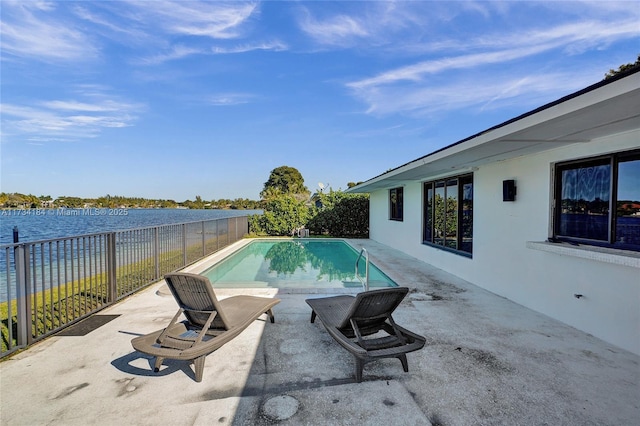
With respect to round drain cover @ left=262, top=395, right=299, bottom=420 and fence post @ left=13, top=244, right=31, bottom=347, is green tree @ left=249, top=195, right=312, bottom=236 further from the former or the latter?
round drain cover @ left=262, top=395, right=299, bottom=420

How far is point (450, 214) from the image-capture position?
7711 mm

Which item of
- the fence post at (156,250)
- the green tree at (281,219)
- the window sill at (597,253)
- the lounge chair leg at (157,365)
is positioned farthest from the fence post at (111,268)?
the green tree at (281,219)

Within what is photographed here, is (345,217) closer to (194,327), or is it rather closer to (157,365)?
(194,327)

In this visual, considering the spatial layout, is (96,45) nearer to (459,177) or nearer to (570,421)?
(459,177)

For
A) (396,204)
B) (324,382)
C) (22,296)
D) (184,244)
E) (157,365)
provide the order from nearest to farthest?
(324,382)
(157,365)
(22,296)
(184,244)
(396,204)

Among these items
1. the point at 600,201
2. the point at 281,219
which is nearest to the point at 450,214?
the point at 600,201

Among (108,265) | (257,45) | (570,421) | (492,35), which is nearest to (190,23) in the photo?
(257,45)

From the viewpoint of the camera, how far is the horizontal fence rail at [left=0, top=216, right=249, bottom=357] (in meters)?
3.30

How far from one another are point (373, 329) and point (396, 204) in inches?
347

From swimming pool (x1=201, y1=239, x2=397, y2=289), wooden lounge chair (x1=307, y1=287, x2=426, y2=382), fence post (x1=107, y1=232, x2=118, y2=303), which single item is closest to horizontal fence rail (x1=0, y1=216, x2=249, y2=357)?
fence post (x1=107, y1=232, x2=118, y2=303)

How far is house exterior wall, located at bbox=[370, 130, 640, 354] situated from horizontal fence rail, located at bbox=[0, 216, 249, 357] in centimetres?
636

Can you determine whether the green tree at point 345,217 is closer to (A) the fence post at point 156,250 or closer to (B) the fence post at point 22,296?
(A) the fence post at point 156,250

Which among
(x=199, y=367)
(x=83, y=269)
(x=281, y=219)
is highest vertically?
(x=281, y=219)

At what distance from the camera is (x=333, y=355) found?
3.28 meters
